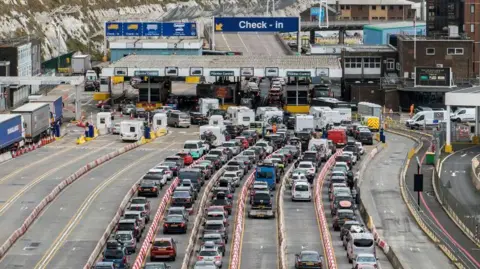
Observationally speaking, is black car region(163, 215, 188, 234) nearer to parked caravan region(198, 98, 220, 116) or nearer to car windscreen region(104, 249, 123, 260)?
car windscreen region(104, 249, 123, 260)

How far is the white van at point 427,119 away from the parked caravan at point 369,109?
2547mm

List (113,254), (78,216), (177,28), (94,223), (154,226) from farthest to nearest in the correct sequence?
(177,28)
(78,216)
(94,223)
(154,226)
(113,254)

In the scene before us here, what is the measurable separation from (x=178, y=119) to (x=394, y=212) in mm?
39626

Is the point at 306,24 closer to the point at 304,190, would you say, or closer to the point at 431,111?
the point at 431,111

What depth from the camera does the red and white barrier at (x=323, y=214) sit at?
58531 millimetres

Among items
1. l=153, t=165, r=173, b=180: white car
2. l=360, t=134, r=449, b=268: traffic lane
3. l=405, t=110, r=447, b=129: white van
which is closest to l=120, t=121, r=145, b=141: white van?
l=360, t=134, r=449, b=268: traffic lane

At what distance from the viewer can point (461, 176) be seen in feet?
281

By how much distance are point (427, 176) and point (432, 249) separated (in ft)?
76.7

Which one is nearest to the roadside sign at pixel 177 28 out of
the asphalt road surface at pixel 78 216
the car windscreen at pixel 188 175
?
the asphalt road surface at pixel 78 216

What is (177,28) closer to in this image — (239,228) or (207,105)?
(207,105)

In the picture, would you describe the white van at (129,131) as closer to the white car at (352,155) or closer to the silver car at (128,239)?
the white car at (352,155)

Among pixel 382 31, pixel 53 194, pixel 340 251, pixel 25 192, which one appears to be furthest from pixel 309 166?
pixel 382 31

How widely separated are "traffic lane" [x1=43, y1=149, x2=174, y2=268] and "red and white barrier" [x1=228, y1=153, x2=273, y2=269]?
411cm

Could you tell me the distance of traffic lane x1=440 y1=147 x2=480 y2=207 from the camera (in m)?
77.4
